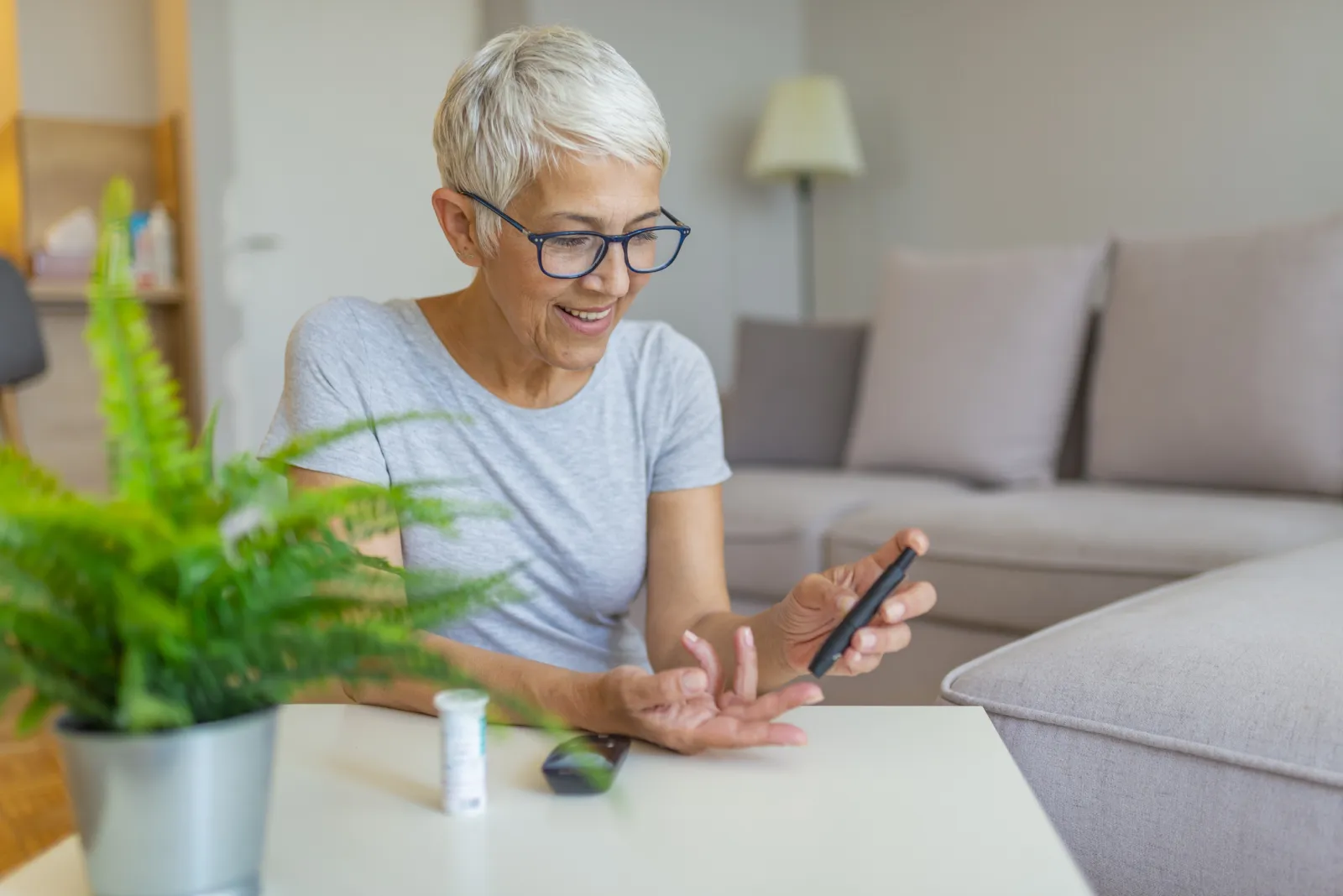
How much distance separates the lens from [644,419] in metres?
1.26

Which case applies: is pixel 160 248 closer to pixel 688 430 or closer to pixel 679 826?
pixel 688 430

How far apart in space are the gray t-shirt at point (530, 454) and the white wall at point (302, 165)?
263cm

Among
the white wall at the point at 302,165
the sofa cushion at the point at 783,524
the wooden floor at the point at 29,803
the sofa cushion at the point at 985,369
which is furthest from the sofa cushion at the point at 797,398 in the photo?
the wooden floor at the point at 29,803

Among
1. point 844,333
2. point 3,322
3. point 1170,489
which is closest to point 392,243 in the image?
point 3,322

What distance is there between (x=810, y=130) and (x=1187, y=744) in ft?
9.69

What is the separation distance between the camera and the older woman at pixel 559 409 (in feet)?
3.34

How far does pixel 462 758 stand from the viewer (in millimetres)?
693

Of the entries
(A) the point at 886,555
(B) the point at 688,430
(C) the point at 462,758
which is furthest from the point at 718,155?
(C) the point at 462,758

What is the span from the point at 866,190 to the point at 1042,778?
126 inches

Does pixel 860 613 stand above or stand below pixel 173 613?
below

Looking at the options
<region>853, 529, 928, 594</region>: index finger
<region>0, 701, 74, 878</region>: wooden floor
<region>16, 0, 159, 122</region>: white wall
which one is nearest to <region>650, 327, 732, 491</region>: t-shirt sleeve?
<region>853, 529, 928, 594</region>: index finger

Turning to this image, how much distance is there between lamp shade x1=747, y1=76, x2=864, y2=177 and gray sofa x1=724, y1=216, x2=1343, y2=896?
0.81 m

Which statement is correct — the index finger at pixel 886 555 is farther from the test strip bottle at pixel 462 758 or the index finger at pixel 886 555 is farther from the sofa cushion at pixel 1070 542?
the sofa cushion at pixel 1070 542

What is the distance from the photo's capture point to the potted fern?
480 millimetres
